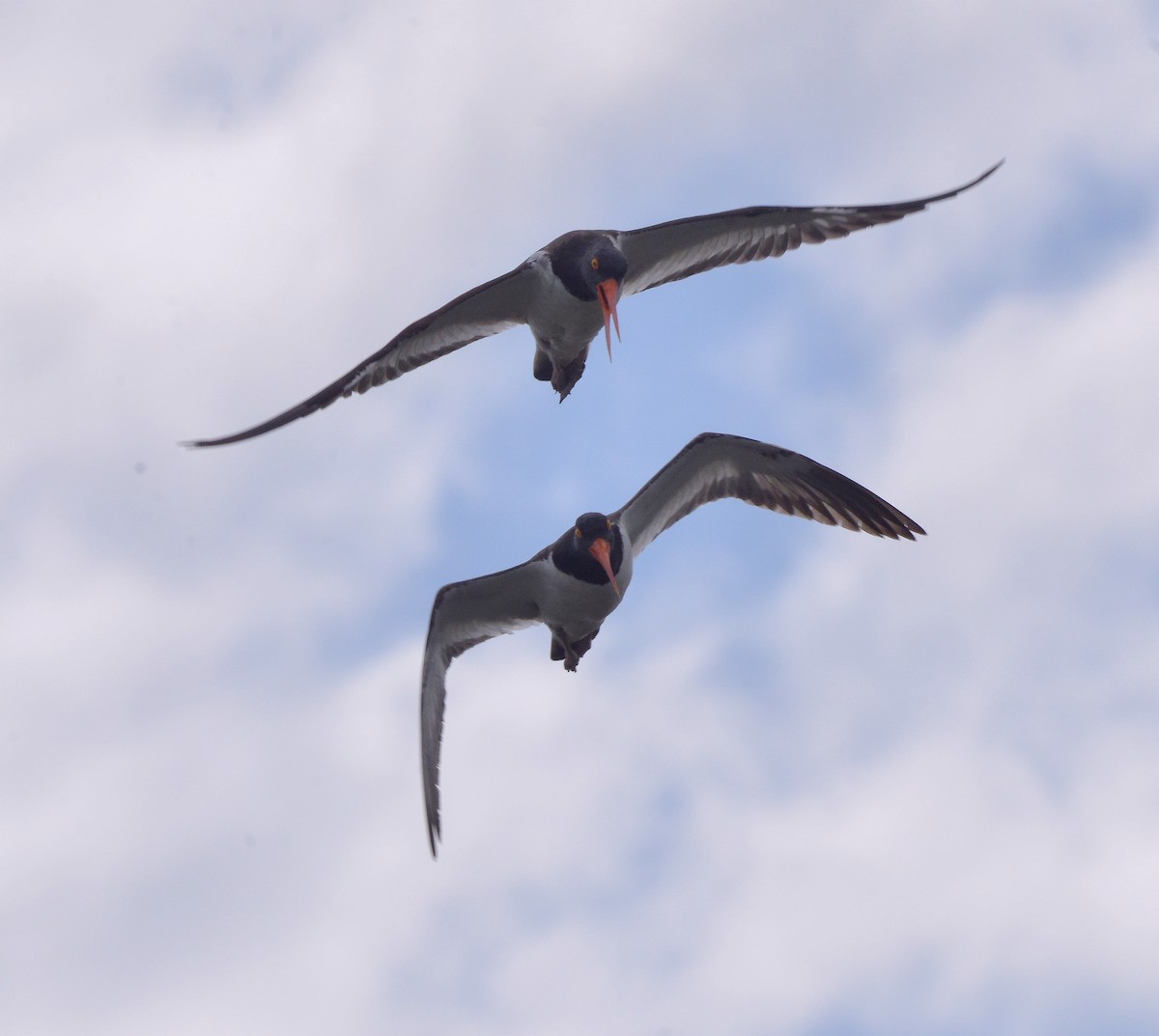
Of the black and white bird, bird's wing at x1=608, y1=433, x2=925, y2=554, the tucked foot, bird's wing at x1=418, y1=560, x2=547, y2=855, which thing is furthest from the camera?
the tucked foot

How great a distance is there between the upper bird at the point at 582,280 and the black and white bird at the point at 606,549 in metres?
1.54

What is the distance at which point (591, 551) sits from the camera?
14.4 meters

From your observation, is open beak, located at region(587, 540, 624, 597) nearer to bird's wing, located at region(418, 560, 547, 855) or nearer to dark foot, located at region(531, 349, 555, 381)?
bird's wing, located at region(418, 560, 547, 855)

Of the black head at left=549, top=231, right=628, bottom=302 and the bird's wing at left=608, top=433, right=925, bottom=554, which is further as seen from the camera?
the bird's wing at left=608, top=433, right=925, bottom=554

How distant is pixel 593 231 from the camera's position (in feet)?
50.4

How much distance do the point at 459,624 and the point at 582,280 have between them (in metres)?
3.54

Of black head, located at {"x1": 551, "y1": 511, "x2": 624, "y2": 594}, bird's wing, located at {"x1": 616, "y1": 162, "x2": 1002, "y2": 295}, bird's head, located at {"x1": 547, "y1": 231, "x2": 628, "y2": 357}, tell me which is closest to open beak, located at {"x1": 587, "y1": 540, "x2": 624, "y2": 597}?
black head, located at {"x1": 551, "y1": 511, "x2": 624, "y2": 594}

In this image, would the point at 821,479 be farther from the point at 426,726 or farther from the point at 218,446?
the point at 218,446

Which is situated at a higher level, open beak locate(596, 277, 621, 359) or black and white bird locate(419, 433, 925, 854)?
open beak locate(596, 277, 621, 359)

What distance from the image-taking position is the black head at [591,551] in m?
14.4

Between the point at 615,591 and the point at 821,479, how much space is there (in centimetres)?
→ 248

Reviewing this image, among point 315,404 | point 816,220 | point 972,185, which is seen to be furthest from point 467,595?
point 972,185

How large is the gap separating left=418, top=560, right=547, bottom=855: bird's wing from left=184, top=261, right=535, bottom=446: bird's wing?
2.16 meters

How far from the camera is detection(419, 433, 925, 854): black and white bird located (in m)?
14.6
